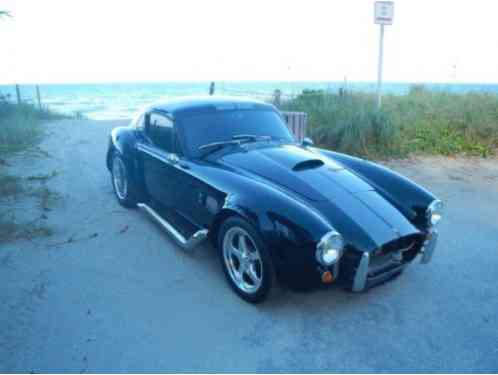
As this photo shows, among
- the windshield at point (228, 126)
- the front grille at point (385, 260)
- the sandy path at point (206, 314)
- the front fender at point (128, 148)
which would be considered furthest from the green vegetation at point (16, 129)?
the front grille at point (385, 260)

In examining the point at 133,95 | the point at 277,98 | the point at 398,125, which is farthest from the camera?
the point at 133,95

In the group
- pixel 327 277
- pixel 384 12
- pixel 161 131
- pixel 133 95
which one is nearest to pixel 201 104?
pixel 161 131

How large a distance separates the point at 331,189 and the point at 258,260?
2.89 ft

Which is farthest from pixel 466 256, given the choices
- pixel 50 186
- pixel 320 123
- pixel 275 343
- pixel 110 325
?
pixel 50 186

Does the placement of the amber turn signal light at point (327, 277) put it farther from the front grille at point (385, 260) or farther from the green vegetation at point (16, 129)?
the green vegetation at point (16, 129)

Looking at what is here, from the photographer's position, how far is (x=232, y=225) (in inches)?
115

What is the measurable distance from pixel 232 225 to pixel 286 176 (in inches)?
27.9

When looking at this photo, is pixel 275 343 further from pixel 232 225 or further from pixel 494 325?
pixel 494 325

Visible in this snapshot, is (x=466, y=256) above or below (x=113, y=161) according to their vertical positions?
below

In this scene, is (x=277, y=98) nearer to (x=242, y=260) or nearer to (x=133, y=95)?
(x=242, y=260)

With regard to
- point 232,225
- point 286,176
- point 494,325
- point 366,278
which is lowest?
point 494,325

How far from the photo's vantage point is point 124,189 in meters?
4.95

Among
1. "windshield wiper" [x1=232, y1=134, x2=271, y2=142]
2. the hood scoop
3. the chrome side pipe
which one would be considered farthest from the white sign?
the chrome side pipe

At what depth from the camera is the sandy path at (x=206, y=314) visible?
2.37m
